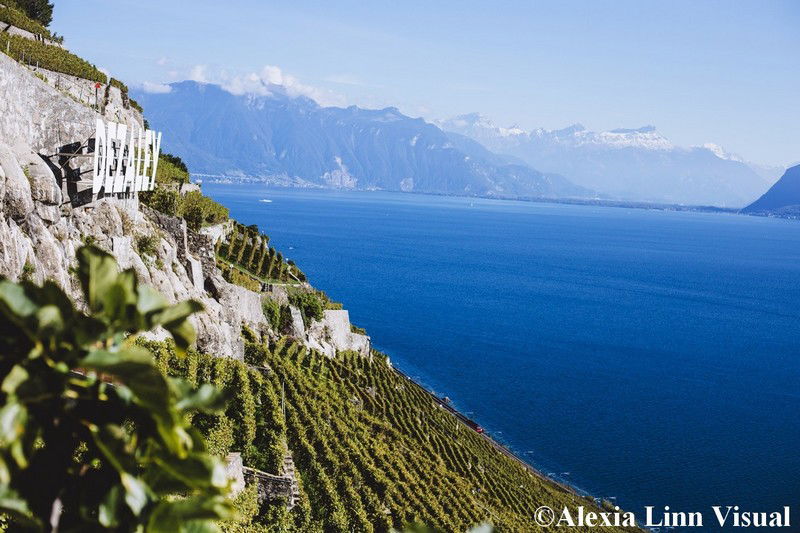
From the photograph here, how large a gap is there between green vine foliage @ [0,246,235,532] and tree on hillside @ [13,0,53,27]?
2225 inches

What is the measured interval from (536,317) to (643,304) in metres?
22.1

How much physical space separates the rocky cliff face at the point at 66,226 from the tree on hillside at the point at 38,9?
64.9 feet

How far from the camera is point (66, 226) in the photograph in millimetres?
23516

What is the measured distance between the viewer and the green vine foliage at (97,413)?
2586 millimetres

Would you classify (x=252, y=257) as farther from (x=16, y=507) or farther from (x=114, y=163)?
(x=16, y=507)

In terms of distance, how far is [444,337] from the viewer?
8112 cm

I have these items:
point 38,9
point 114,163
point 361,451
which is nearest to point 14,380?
point 361,451

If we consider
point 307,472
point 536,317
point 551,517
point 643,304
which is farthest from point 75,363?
point 643,304

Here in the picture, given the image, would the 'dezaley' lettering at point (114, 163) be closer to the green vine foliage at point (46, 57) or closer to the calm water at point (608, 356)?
the green vine foliage at point (46, 57)

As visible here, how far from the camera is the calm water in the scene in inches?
2019

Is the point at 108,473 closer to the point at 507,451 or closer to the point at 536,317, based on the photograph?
the point at 507,451

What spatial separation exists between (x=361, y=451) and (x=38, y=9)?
143 feet

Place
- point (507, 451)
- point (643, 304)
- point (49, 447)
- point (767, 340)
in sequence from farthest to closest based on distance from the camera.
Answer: point (643, 304)
point (767, 340)
point (507, 451)
point (49, 447)

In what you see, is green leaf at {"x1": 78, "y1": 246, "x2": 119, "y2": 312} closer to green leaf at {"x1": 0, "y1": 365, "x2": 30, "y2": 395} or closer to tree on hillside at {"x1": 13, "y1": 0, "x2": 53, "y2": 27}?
green leaf at {"x1": 0, "y1": 365, "x2": 30, "y2": 395}
